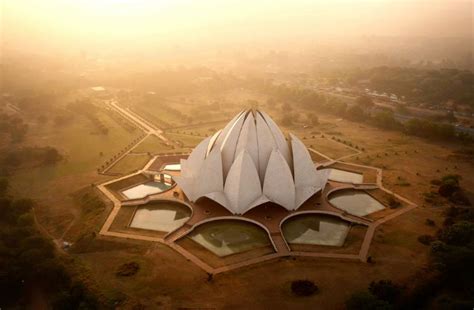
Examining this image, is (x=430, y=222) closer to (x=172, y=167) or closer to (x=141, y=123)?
(x=172, y=167)

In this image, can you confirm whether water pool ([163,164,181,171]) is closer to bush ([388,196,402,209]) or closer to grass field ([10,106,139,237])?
grass field ([10,106,139,237])

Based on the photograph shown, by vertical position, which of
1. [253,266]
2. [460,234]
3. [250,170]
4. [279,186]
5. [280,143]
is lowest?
[253,266]

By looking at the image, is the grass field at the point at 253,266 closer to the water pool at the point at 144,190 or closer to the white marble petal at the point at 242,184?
the water pool at the point at 144,190

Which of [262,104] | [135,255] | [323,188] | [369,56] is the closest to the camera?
[135,255]

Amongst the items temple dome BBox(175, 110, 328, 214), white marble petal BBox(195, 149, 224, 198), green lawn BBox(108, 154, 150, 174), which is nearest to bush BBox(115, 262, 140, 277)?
temple dome BBox(175, 110, 328, 214)

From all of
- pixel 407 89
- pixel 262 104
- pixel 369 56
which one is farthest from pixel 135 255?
pixel 369 56

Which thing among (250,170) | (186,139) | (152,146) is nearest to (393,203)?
(250,170)

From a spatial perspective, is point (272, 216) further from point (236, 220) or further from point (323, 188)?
point (323, 188)
